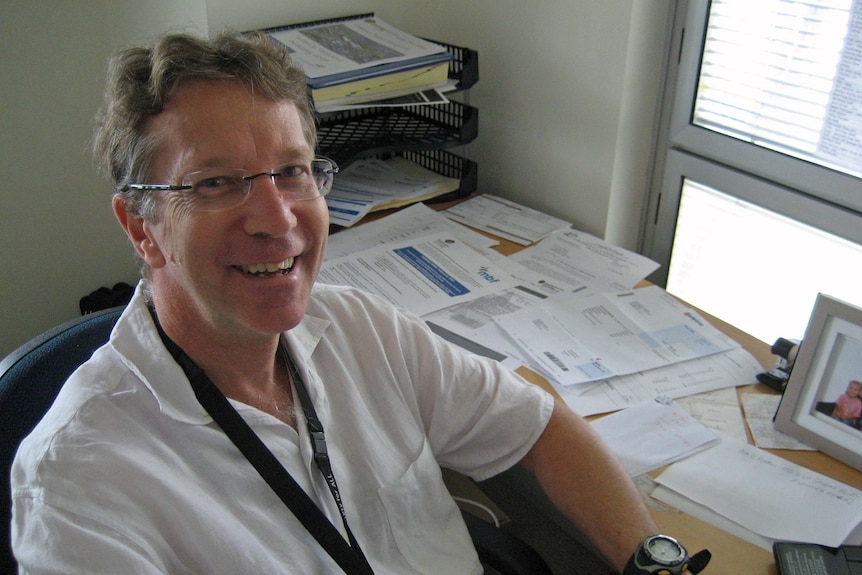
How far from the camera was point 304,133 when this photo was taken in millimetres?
1064

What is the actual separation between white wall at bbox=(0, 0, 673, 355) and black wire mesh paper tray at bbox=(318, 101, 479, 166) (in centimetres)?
14

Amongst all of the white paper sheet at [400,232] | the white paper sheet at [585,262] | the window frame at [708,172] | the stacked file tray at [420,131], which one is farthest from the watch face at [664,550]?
the stacked file tray at [420,131]

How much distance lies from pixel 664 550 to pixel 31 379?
850mm

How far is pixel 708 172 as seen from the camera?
5.81 feet

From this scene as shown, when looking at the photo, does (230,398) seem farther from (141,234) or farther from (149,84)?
(149,84)

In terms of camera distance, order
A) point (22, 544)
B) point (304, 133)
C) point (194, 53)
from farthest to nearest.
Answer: point (304, 133), point (194, 53), point (22, 544)

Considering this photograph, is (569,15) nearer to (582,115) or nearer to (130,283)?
(582,115)

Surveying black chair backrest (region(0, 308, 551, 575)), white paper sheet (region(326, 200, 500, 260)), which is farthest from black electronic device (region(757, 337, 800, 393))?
white paper sheet (region(326, 200, 500, 260))

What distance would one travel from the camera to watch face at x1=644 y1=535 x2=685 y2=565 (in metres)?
1.04

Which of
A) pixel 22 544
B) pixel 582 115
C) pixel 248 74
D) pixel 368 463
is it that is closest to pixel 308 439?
pixel 368 463

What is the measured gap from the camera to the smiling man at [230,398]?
0.85m

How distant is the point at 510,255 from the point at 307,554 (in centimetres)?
98

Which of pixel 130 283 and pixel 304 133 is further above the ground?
pixel 304 133

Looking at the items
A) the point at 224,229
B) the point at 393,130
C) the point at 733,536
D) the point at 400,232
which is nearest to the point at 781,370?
the point at 733,536
